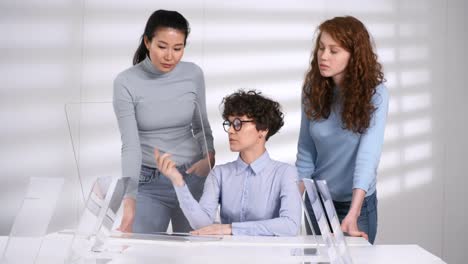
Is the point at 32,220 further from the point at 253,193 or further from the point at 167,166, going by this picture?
the point at 253,193

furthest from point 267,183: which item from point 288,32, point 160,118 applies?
point 288,32

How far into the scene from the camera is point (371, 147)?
2309 mm

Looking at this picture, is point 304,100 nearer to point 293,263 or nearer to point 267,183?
point 267,183

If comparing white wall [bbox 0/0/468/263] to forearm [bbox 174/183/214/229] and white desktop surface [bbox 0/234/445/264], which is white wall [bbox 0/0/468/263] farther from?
white desktop surface [bbox 0/234/445/264]

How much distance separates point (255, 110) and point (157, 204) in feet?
1.72

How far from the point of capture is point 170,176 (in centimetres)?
215

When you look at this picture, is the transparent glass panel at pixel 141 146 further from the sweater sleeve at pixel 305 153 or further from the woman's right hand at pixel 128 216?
the sweater sleeve at pixel 305 153

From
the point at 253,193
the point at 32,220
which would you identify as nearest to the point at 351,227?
the point at 253,193

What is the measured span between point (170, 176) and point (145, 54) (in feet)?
1.55

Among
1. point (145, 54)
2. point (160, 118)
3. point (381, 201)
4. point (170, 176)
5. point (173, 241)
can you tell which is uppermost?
point (145, 54)

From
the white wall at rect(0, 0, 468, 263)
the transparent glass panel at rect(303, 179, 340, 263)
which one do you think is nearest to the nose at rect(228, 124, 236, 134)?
the transparent glass panel at rect(303, 179, 340, 263)

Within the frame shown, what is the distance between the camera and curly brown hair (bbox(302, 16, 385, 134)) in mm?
2334

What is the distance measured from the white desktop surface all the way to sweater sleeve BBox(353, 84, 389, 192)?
0.26 meters

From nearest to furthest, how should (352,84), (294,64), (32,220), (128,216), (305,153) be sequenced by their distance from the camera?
(32,220), (128,216), (352,84), (305,153), (294,64)
